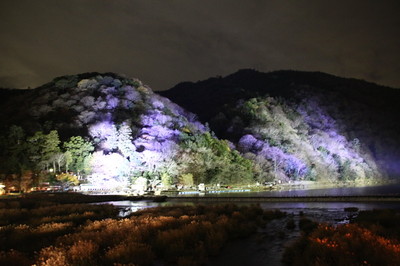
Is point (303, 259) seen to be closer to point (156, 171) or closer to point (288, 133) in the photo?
point (156, 171)

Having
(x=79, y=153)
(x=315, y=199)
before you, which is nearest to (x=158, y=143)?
(x=79, y=153)

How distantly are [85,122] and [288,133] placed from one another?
7828cm

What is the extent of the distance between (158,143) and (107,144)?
14.2m

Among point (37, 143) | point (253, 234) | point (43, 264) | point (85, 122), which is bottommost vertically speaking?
point (253, 234)

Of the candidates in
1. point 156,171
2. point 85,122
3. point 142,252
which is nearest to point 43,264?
point 142,252

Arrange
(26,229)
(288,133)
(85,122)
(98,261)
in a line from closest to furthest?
(98,261)
(26,229)
(85,122)
(288,133)

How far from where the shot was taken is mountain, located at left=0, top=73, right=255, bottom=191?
235 ft

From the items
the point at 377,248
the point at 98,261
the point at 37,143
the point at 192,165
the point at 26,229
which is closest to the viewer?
the point at 377,248

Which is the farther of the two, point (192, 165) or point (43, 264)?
point (192, 165)

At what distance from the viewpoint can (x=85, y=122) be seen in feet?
334

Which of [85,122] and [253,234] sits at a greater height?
[85,122]

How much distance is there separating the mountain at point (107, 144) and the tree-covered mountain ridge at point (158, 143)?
288mm

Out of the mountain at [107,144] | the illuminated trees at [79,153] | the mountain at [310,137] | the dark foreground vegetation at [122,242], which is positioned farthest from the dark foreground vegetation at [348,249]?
the mountain at [310,137]

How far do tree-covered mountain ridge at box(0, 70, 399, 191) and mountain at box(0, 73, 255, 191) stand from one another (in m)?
0.29
